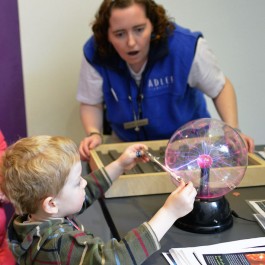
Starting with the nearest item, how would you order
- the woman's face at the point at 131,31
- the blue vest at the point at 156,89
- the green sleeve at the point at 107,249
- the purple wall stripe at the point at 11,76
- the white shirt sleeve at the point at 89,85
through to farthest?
1. the green sleeve at the point at 107,249
2. the woman's face at the point at 131,31
3. the blue vest at the point at 156,89
4. the white shirt sleeve at the point at 89,85
5. the purple wall stripe at the point at 11,76

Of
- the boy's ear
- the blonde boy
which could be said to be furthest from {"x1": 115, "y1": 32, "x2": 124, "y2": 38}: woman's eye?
the boy's ear

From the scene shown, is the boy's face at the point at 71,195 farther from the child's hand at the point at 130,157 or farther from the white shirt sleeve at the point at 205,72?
the white shirt sleeve at the point at 205,72

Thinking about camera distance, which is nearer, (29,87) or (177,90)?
(177,90)

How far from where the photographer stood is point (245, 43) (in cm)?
226

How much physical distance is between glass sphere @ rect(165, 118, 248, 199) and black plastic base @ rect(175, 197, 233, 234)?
0.02 meters

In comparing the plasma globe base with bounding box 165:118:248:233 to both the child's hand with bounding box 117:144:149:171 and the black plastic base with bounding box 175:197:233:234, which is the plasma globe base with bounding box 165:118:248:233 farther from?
the child's hand with bounding box 117:144:149:171

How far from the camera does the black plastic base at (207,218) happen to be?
39.7 inches

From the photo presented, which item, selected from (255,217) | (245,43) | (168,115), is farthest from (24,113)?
(255,217)

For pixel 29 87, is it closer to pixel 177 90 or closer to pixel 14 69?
pixel 14 69

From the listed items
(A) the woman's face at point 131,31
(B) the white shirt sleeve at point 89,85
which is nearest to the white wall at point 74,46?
(B) the white shirt sleeve at point 89,85

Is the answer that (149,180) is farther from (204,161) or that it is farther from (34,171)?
(34,171)

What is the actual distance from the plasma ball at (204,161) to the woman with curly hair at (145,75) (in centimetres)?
60

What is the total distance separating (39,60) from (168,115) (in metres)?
0.81

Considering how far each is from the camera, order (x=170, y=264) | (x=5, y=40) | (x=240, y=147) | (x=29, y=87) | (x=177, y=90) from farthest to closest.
A: (x=29, y=87) < (x=5, y=40) < (x=177, y=90) < (x=240, y=147) < (x=170, y=264)
